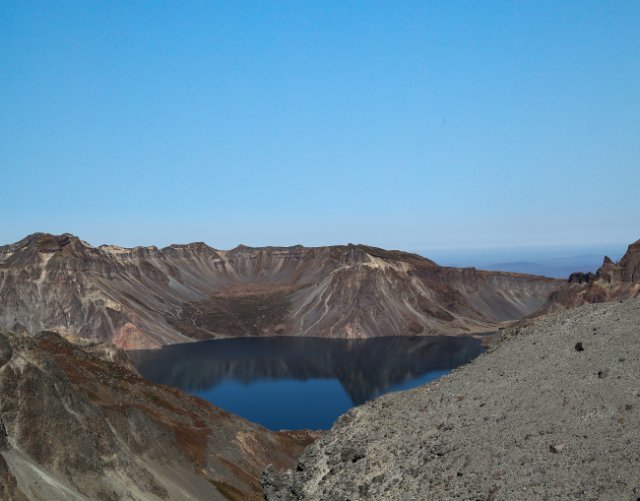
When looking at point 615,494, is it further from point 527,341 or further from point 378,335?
point 378,335

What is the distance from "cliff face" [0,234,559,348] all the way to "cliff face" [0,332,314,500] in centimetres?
9844

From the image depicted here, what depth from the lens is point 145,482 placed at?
1342 inches

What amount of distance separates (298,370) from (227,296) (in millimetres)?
66663

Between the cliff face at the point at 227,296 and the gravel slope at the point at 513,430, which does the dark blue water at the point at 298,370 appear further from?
the gravel slope at the point at 513,430

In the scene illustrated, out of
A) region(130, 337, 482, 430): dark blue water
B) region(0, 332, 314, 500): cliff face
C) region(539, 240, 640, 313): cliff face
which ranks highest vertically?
region(539, 240, 640, 313): cliff face

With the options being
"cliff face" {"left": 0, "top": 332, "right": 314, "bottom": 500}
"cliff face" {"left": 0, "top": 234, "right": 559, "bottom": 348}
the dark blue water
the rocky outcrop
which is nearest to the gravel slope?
"cliff face" {"left": 0, "top": 332, "right": 314, "bottom": 500}

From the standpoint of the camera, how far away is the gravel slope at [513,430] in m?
21.5

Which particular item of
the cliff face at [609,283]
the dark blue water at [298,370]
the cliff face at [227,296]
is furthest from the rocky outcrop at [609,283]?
the cliff face at [227,296]

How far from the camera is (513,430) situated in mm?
24844

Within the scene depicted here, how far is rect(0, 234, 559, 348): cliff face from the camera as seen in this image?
151 meters

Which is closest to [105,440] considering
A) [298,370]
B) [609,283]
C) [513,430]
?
[513,430]

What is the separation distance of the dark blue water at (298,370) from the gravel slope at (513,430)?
154 feet

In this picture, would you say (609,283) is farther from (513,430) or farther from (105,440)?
(513,430)

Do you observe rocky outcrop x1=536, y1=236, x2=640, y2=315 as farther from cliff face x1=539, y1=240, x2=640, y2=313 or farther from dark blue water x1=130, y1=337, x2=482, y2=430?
dark blue water x1=130, y1=337, x2=482, y2=430
